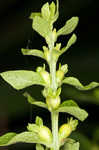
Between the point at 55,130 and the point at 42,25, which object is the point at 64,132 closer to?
the point at 55,130

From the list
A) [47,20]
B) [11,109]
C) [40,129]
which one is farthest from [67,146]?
[11,109]

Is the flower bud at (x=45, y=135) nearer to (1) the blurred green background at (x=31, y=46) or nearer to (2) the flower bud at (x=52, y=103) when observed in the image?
(2) the flower bud at (x=52, y=103)

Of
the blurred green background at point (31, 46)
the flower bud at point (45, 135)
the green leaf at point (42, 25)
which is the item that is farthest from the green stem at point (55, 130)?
the blurred green background at point (31, 46)

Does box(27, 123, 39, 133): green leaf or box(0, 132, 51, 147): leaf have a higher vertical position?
box(27, 123, 39, 133): green leaf

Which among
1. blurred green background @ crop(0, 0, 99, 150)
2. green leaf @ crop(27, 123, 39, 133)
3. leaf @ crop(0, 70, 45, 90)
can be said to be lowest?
green leaf @ crop(27, 123, 39, 133)

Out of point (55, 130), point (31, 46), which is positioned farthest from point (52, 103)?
point (31, 46)

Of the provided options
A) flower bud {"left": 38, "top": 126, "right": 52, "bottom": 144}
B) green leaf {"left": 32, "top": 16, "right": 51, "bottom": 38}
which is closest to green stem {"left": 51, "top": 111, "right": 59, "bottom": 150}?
flower bud {"left": 38, "top": 126, "right": 52, "bottom": 144}

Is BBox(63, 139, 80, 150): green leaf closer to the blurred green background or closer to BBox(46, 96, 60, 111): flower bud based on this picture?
BBox(46, 96, 60, 111): flower bud

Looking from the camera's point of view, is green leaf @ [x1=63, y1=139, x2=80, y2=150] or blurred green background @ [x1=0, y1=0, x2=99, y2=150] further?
blurred green background @ [x1=0, y1=0, x2=99, y2=150]

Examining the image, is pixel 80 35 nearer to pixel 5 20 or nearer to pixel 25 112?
pixel 5 20
